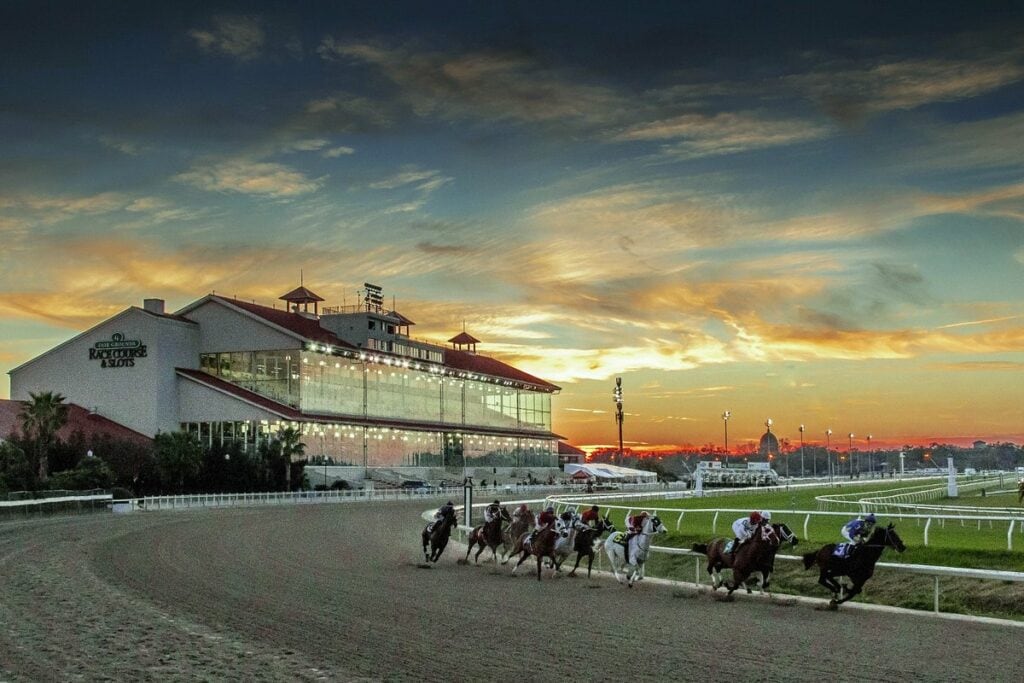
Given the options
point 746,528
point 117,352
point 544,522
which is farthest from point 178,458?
point 746,528

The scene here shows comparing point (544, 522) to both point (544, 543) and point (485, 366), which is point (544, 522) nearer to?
point (544, 543)

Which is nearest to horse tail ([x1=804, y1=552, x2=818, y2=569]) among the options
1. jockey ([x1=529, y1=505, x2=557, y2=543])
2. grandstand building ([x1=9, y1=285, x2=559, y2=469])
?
jockey ([x1=529, y1=505, x2=557, y2=543])

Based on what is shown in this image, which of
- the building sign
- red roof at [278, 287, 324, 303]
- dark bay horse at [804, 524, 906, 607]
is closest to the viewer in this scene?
dark bay horse at [804, 524, 906, 607]

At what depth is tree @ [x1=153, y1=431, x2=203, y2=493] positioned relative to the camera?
59.9 metres

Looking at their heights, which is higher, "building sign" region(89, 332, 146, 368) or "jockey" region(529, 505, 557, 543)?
"building sign" region(89, 332, 146, 368)

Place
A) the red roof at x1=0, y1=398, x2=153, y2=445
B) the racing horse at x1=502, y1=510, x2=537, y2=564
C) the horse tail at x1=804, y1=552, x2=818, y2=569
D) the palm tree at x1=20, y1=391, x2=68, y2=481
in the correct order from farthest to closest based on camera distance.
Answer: the red roof at x1=0, y1=398, x2=153, y2=445
the palm tree at x1=20, y1=391, x2=68, y2=481
the racing horse at x1=502, y1=510, x2=537, y2=564
the horse tail at x1=804, y1=552, x2=818, y2=569

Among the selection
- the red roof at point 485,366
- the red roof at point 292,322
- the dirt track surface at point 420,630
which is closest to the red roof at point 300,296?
the red roof at point 292,322

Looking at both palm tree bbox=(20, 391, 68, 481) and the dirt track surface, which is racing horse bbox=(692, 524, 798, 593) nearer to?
the dirt track surface

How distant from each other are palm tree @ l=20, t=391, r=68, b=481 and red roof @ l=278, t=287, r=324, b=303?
39190 millimetres

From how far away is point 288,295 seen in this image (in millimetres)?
95625

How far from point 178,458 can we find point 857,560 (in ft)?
165

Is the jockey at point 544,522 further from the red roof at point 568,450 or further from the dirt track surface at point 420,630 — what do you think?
the red roof at point 568,450

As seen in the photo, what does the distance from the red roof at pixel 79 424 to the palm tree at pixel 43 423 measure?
8664 mm

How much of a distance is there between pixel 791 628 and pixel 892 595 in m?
4.61
